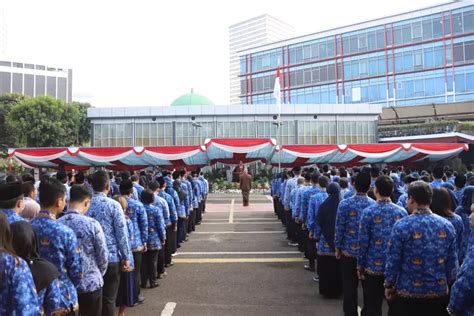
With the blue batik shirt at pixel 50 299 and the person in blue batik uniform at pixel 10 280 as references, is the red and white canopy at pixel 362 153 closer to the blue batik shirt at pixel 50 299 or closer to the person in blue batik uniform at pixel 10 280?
the blue batik shirt at pixel 50 299

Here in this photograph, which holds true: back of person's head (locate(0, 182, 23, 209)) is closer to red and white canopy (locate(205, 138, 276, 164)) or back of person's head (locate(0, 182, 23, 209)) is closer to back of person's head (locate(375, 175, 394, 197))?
back of person's head (locate(375, 175, 394, 197))

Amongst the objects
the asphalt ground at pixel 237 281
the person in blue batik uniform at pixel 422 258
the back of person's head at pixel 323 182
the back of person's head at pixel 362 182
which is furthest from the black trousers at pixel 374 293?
the back of person's head at pixel 323 182

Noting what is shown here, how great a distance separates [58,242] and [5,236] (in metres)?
1.00

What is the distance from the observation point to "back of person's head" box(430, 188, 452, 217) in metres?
4.03

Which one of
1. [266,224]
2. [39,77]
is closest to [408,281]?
[266,224]

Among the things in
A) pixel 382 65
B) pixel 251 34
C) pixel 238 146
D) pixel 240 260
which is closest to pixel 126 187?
pixel 240 260

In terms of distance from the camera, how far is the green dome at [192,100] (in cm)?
5344

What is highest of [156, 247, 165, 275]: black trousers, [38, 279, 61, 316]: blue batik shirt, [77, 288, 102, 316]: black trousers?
[38, 279, 61, 316]: blue batik shirt

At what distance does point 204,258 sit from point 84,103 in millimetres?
48951

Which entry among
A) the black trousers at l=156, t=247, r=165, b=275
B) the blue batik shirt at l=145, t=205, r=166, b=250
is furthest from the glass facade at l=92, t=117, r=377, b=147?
the blue batik shirt at l=145, t=205, r=166, b=250

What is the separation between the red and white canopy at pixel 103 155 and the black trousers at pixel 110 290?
44.4 ft

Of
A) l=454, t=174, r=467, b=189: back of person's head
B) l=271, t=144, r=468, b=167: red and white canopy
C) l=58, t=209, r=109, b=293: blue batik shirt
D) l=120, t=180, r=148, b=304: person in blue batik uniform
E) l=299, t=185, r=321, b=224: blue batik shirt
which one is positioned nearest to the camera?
l=58, t=209, r=109, b=293: blue batik shirt

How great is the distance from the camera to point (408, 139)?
118ft

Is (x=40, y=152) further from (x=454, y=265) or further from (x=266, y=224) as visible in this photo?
(x=454, y=265)
